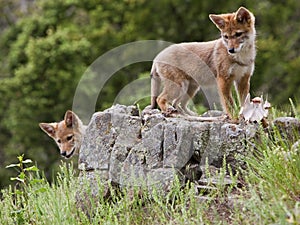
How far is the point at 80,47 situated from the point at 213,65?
9.52 m

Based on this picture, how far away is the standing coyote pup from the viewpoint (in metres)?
7.44

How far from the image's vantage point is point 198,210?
505 cm

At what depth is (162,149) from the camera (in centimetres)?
603

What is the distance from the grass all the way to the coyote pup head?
1.81m

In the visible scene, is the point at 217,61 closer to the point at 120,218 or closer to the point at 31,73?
the point at 120,218

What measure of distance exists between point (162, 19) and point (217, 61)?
11.5 m

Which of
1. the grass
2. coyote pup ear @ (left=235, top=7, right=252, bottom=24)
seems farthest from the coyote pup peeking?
the grass

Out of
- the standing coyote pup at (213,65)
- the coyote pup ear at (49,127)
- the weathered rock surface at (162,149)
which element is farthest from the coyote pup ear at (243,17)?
the coyote pup ear at (49,127)

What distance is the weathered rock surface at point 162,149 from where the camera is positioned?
5.89 meters

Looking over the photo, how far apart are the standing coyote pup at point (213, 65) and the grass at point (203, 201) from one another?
1653 millimetres

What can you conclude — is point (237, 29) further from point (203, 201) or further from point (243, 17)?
point (203, 201)

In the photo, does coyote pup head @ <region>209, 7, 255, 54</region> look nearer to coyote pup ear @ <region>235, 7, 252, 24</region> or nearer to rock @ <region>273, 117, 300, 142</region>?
coyote pup ear @ <region>235, 7, 252, 24</region>

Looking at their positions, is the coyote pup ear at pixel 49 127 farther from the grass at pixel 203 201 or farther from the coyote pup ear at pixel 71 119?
the grass at pixel 203 201

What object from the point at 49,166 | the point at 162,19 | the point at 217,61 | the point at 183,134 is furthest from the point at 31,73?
the point at 183,134
